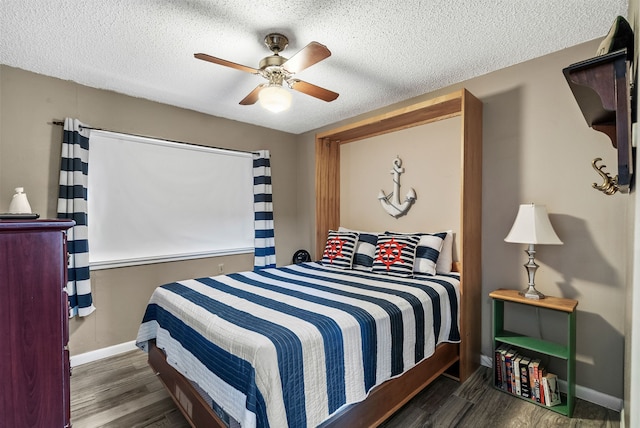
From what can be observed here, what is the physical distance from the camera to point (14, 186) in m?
2.45

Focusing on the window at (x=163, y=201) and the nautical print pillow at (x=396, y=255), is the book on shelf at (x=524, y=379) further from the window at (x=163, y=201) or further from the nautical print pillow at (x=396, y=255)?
the window at (x=163, y=201)

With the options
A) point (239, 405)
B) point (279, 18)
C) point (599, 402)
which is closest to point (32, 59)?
point (279, 18)

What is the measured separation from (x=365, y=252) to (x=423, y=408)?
139 centimetres

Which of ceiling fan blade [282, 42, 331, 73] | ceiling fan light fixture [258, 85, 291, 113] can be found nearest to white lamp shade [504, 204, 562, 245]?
ceiling fan blade [282, 42, 331, 73]

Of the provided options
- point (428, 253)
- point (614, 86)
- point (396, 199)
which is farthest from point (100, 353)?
point (614, 86)

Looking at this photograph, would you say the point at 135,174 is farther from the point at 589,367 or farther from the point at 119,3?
the point at 589,367

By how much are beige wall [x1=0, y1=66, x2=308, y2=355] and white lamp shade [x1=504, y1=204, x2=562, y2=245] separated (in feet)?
9.73

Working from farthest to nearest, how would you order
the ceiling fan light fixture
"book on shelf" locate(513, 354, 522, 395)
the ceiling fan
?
1. "book on shelf" locate(513, 354, 522, 395)
2. the ceiling fan light fixture
3. the ceiling fan

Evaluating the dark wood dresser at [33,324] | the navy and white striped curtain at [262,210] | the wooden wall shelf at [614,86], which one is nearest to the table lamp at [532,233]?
the wooden wall shelf at [614,86]

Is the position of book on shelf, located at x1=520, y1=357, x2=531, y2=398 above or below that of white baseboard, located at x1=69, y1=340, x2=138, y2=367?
above

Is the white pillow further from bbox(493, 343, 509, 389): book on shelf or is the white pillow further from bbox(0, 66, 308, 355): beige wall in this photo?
bbox(0, 66, 308, 355): beige wall

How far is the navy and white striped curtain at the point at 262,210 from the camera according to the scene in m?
3.90

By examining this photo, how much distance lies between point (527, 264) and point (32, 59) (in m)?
4.01

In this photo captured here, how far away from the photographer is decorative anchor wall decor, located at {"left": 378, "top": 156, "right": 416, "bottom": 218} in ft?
10.4
